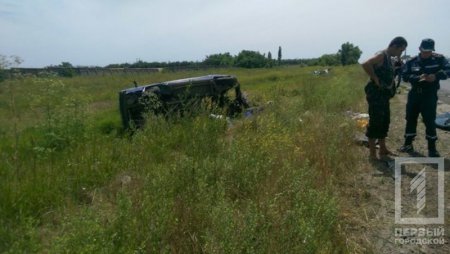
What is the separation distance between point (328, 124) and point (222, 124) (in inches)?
64.5

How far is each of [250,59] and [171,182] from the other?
60.9m

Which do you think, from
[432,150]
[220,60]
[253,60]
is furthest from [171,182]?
[220,60]


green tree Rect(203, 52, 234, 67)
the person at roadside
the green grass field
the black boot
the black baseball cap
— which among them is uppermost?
green tree Rect(203, 52, 234, 67)

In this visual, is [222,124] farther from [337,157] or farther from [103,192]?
[103,192]

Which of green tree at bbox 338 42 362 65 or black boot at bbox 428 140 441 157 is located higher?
green tree at bbox 338 42 362 65

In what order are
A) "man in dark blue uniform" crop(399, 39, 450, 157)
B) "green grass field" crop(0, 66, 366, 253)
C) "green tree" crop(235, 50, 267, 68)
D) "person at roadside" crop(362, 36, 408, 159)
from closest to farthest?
"green grass field" crop(0, 66, 366, 253) → "person at roadside" crop(362, 36, 408, 159) → "man in dark blue uniform" crop(399, 39, 450, 157) → "green tree" crop(235, 50, 267, 68)

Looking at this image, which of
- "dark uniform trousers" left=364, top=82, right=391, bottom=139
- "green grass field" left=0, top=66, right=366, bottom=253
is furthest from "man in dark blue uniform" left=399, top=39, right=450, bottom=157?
"green grass field" left=0, top=66, right=366, bottom=253

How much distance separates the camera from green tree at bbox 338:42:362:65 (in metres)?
64.2

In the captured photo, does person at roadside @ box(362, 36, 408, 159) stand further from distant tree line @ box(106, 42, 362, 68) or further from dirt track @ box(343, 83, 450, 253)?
distant tree line @ box(106, 42, 362, 68)

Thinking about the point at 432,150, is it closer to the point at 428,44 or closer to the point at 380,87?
the point at 380,87

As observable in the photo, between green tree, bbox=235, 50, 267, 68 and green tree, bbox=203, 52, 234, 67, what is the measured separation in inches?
68.4

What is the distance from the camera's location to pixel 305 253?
89.0 inches

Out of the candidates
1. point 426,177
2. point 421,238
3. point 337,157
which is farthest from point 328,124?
point 421,238

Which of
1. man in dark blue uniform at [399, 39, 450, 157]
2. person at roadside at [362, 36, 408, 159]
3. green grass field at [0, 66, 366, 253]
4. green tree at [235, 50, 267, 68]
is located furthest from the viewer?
green tree at [235, 50, 267, 68]
